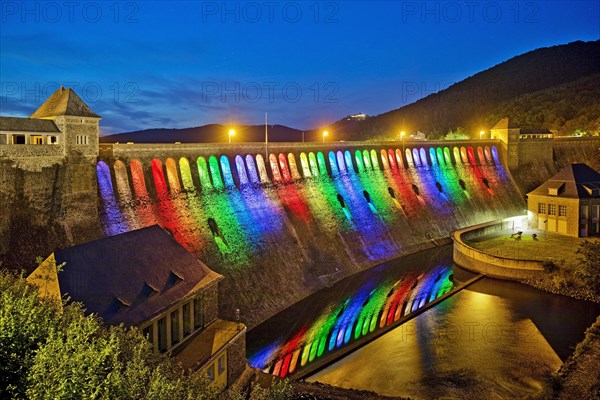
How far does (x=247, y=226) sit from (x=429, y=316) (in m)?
13.9

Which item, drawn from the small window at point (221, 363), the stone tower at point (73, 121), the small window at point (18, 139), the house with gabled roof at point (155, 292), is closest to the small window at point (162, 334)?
the house with gabled roof at point (155, 292)

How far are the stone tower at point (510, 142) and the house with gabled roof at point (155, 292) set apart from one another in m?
54.5

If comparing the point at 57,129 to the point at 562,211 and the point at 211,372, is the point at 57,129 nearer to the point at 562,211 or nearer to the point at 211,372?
the point at 211,372

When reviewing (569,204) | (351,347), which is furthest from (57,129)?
(569,204)

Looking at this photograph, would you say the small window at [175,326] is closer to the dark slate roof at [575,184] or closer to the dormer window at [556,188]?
the dark slate roof at [575,184]

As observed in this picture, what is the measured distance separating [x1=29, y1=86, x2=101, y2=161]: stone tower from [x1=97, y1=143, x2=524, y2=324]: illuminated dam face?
6.96 ft

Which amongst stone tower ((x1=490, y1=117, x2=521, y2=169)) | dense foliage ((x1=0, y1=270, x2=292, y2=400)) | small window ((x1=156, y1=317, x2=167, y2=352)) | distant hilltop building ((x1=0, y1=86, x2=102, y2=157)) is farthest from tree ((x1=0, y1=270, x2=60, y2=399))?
stone tower ((x1=490, y1=117, x2=521, y2=169))

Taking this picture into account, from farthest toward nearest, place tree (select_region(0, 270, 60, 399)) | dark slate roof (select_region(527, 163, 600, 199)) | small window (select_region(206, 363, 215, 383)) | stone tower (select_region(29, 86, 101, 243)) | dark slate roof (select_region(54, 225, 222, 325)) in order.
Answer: dark slate roof (select_region(527, 163, 600, 199)), stone tower (select_region(29, 86, 101, 243)), small window (select_region(206, 363, 215, 383)), dark slate roof (select_region(54, 225, 222, 325)), tree (select_region(0, 270, 60, 399))

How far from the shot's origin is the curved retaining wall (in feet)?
120

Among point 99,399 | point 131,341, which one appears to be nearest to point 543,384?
point 131,341

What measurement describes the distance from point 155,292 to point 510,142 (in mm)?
58814

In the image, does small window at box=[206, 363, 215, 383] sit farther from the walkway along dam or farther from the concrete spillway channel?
the walkway along dam

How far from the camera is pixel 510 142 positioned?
65.9 meters

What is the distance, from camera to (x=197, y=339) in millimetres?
20438
